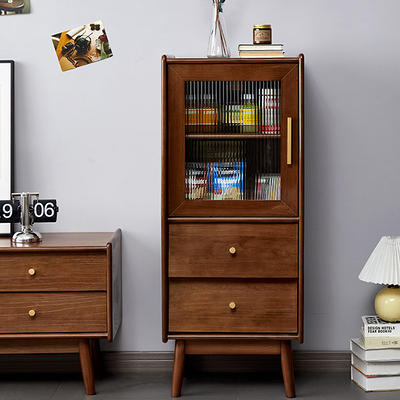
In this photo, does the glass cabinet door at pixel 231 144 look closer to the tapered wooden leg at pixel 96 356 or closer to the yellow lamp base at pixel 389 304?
the yellow lamp base at pixel 389 304

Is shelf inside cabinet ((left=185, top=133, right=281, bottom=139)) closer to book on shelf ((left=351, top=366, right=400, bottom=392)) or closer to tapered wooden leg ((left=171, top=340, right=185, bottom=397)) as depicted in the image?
tapered wooden leg ((left=171, top=340, right=185, bottom=397))

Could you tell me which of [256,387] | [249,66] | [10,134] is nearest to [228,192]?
[249,66]

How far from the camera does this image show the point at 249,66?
2.74 m

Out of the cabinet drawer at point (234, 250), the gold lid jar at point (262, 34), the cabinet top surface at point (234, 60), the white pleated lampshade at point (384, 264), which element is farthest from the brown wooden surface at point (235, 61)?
the white pleated lampshade at point (384, 264)

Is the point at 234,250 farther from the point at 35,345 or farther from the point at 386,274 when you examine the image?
the point at 35,345

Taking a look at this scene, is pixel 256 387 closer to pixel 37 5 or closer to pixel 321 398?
pixel 321 398

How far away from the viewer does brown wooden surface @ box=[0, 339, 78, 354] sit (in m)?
2.79

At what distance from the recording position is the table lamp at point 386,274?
9.44 ft

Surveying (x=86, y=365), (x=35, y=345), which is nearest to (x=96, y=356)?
(x=86, y=365)

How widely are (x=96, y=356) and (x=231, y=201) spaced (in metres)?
1.06

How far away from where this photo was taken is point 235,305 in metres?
2.79

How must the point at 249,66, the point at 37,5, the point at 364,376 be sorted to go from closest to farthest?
the point at 249,66, the point at 364,376, the point at 37,5

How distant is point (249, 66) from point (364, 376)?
153 cm

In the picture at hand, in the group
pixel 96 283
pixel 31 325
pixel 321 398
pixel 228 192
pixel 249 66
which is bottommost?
pixel 321 398
